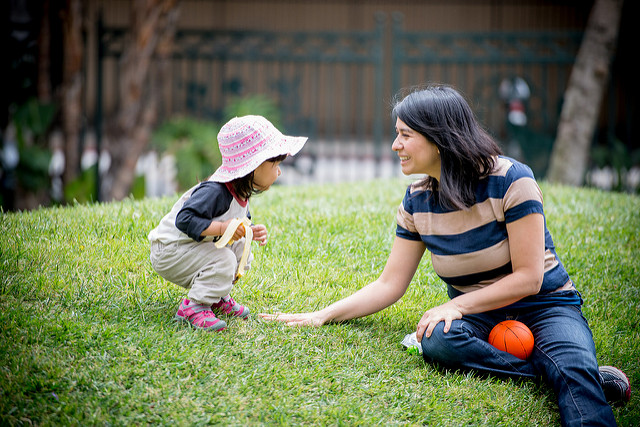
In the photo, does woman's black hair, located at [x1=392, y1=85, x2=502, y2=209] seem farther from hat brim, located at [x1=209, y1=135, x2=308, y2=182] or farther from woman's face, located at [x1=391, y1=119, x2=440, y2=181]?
hat brim, located at [x1=209, y1=135, x2=308, y2=182]

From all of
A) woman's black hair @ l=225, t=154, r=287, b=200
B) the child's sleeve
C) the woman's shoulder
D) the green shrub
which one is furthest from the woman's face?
the green shrub

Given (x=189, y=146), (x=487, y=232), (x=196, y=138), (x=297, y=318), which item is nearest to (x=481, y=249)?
(x=487, y=232)

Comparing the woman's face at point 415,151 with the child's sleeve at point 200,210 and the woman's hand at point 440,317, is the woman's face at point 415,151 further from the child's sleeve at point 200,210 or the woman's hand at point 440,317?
the child's sleeve at point 200,210

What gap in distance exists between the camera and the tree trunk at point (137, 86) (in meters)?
8.77

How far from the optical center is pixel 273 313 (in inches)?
149

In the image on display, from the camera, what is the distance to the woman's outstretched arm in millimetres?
3615

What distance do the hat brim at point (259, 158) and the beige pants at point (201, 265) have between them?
34cm

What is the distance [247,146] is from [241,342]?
98cm

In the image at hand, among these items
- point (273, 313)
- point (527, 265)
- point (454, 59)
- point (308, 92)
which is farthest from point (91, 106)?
point (527, 265)

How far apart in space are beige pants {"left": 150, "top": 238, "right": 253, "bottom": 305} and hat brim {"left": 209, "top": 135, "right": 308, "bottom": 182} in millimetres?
340

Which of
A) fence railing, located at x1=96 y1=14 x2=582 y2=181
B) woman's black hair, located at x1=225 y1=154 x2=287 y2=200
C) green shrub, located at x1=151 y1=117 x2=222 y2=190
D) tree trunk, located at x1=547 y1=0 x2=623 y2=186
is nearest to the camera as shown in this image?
woman's black hair, located at x1=225 y1=154 x2=287 y2=200

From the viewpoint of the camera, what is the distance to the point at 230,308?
3.63 meters

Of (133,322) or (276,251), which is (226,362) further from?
(276,251)

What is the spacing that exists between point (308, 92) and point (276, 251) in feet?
36.1
